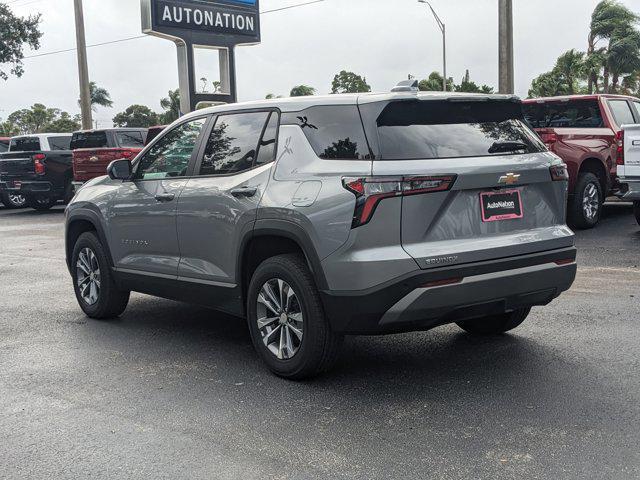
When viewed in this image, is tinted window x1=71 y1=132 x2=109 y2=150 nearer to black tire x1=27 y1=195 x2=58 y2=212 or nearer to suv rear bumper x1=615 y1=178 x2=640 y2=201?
black tire x1=27 y1=195 x2=58 y2=212

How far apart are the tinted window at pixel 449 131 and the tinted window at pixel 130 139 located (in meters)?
14.3

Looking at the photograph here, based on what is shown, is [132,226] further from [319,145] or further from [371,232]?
[371,232]

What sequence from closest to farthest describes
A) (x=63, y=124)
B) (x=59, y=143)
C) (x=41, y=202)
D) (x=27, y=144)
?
(x=27, y=144), (x=59, y=143), (x=41, y=202), (x=63, y=124)

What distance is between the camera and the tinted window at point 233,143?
544 cm

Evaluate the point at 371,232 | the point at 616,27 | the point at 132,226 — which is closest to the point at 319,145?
the point at 371,232

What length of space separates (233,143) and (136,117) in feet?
286

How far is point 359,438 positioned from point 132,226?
10.3ft

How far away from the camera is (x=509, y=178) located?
4.80 m

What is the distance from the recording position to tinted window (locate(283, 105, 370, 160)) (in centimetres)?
471

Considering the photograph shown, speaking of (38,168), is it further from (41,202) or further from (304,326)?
(304,326)

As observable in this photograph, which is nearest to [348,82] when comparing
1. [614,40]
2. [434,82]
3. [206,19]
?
[434,82]

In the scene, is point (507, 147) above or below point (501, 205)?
above

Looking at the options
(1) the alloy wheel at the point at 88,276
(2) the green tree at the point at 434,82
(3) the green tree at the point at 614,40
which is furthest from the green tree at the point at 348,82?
(1) the alloy wheel at the point at 88,276

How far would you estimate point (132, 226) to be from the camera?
6480mm
